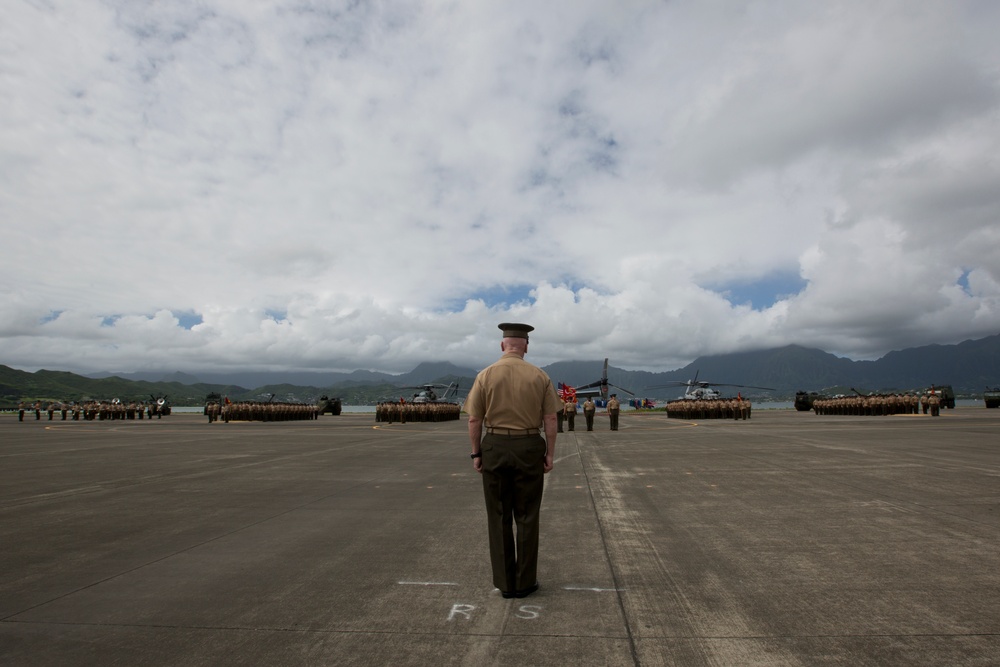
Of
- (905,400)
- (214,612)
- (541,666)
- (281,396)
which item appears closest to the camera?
(541,666)

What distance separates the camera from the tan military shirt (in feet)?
14.0

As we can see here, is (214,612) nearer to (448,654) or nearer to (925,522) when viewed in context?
Result: (448,654)

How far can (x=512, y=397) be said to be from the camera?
4305 millimetres

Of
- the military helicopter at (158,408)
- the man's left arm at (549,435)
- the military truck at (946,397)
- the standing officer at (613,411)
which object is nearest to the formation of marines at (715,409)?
the standing officer at (613,411)

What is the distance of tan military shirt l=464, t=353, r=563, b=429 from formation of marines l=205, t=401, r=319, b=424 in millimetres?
39018

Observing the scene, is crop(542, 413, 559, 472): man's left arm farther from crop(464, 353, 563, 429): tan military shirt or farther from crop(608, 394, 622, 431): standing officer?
crop(608, 394, 622, 431): standing officer

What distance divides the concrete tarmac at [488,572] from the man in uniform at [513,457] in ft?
0.84

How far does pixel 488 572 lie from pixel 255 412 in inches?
1598

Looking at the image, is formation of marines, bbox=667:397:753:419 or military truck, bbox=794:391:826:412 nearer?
formation of marines, bbox=667:397:753:419

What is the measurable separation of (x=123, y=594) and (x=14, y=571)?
1.38 metres

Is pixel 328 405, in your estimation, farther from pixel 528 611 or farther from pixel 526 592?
pixel 528 611

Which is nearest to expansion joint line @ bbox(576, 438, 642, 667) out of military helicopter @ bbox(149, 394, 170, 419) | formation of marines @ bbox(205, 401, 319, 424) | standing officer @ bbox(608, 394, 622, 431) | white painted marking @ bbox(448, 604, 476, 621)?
white painted marking @ bbox(448, 604, 476, 621)

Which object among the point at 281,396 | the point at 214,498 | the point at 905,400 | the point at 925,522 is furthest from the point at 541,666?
the point at 281,396

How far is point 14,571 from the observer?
4.69 meters
